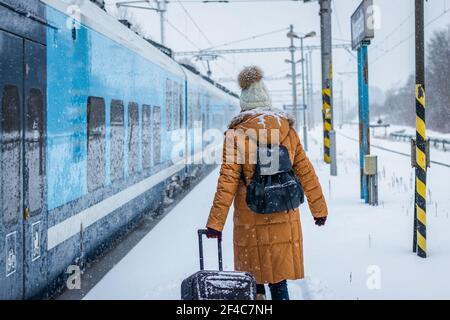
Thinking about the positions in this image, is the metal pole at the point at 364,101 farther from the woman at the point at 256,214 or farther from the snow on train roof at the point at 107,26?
the woman at the point at 256,214

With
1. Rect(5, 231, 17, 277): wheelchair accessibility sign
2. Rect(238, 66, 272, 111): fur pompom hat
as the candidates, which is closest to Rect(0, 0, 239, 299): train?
Rect(5, 231, 17, 277): wheelchair accessibility sign

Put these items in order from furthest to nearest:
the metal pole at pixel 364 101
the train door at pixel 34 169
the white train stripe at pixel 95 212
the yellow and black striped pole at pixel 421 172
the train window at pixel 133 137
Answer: the metal pole at pixel 364 101, the train window at pixel 133 137, the yellow and black striped pole at pixel 421 172, the white train stripe at pixel 95 212, the train door at pixel 34 169

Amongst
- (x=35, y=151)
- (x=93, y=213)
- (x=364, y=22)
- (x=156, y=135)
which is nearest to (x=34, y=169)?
(x=35, y=151)

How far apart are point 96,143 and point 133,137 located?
186cm

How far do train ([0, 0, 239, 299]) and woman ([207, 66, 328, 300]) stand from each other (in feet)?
5.10

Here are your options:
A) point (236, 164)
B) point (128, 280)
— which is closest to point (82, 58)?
point (128, 280)

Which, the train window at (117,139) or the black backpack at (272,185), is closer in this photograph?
the black backpack at (272,185)

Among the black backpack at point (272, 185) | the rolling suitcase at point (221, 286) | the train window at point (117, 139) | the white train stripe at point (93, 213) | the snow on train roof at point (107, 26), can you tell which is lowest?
the rolling suitcase at point (221, 286)

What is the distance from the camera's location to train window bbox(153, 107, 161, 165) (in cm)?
976

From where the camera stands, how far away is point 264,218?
4.05m

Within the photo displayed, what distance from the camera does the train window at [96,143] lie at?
6.15 m

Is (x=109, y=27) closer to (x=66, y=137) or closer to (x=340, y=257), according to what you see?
(x=66, y=137)

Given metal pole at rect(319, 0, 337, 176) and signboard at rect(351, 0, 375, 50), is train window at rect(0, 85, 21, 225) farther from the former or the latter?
metal pole at rect(319, 0, 337, 176)

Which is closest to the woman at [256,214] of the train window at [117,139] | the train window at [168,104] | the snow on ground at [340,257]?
the snow on ground at [340,257]
